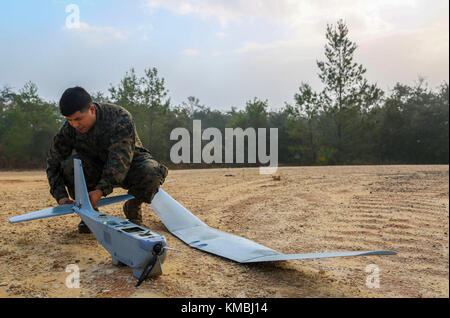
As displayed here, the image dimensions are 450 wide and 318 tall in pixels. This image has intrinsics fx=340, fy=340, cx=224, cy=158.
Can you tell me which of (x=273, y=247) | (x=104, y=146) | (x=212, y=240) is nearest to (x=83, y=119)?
(x=104, y=146)

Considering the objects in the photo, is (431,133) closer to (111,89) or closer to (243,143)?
(243,143)

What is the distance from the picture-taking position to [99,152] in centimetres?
261

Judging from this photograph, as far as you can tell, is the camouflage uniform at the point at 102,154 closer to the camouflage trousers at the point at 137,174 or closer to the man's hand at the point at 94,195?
the camouflage trousers at the point at 137,174

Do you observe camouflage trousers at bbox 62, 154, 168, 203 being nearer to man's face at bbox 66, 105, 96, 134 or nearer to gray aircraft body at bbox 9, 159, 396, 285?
gray aircraft body at bbox 9, 159, 396, 285

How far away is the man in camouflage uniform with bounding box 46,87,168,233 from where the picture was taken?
7.35 feet

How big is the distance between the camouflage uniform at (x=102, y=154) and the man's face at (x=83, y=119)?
0.06 meters

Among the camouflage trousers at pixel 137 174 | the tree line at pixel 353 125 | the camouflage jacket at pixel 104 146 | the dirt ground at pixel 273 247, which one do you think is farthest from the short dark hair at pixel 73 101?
the tree line at pixel 353 125

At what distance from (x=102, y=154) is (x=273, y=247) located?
4.82ft

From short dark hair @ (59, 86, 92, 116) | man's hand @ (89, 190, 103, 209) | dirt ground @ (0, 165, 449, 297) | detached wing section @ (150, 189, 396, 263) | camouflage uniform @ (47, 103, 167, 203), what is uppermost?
short dark hair @ (59, 86, 92, 116)

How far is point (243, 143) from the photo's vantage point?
2059cm

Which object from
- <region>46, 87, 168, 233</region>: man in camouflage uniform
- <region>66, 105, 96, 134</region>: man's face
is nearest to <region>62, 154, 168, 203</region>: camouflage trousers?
<region>46, 87, 168, 233</region>: man in camouflage uniform
